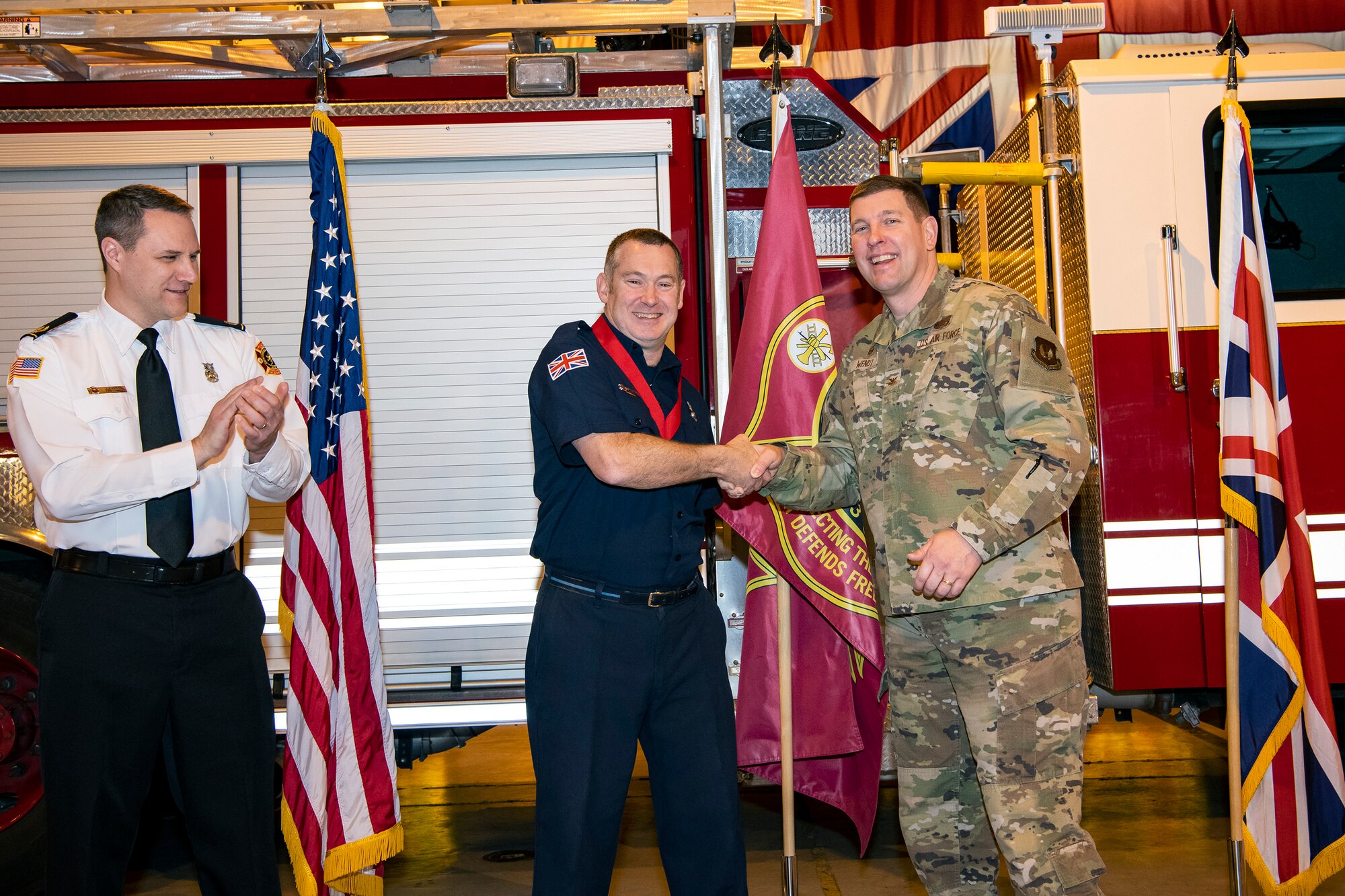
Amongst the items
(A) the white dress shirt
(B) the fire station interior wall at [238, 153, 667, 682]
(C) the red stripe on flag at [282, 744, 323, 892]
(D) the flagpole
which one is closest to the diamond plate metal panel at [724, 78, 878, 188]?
(B) the fire station interior wall at [238, 153, 667, 682]

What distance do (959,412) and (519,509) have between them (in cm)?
184

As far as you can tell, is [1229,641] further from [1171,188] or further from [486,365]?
[486,365]

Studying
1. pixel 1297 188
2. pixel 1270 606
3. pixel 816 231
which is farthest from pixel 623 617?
pixel 1297 188

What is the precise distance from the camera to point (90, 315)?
3014 millimetres

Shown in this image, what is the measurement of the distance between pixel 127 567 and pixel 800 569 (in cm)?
205

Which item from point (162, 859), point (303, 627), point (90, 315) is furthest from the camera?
point (162, 859)

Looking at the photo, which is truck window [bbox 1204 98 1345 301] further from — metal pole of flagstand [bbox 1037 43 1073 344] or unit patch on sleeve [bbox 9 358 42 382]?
unit patch on sleeve [bbox 9 358 42 382]

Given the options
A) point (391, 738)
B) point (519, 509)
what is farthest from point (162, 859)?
point (519, 509)

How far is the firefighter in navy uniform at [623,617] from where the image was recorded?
2945 millimetres

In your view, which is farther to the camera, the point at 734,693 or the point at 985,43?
the point at 985,43

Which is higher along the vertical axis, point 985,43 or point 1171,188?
point 985,43

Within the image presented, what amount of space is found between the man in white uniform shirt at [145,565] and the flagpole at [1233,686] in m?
3.11

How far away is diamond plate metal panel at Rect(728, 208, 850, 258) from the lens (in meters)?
4.41

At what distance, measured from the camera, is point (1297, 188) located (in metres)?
4.21
